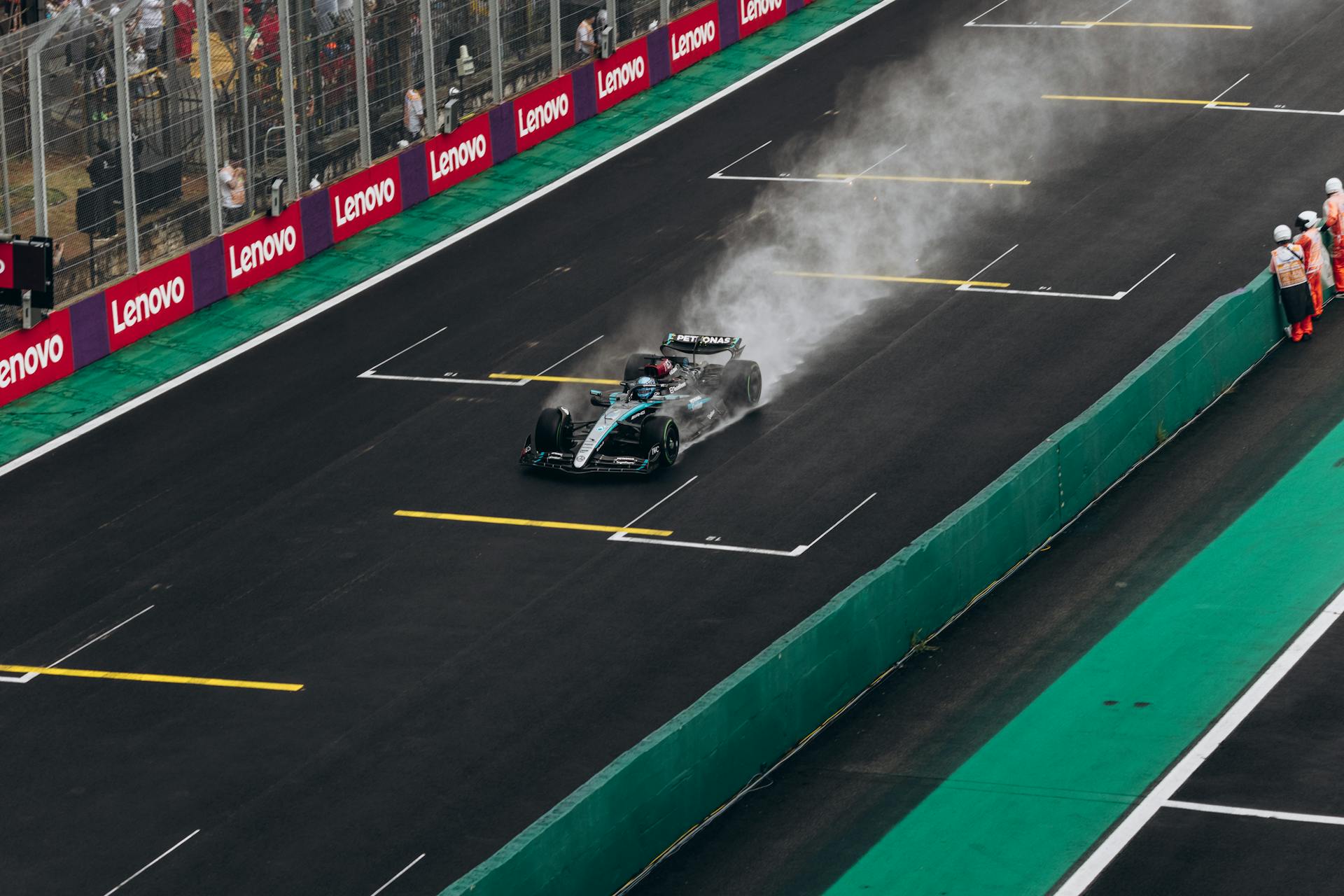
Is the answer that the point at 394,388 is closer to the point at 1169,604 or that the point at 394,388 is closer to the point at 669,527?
the point at 669,527

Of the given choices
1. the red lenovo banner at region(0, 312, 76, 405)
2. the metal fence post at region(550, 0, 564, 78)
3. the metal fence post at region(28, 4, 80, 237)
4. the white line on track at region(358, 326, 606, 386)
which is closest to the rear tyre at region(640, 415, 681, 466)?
the white line on track at region(358, 326, 606, 386)

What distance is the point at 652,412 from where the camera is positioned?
91.1 feet

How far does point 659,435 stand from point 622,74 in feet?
53.1

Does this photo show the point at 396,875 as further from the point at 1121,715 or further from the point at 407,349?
the point at 407,349

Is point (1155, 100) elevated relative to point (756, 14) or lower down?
lower down

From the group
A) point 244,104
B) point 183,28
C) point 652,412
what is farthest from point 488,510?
point 244,104

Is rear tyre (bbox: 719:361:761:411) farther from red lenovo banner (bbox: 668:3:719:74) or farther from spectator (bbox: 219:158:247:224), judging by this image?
red lenovo banner (bbox: 668:3:719:74)

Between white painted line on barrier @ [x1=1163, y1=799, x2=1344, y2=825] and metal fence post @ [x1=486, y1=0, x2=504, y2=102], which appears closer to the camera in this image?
white painted line on barrier @ [x1=1163, y1=799, x2=1344, y2=825]

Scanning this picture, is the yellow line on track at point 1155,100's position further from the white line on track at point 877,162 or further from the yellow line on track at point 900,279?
the yellow line on track at point 900,279

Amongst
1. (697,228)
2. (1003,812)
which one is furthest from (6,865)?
(697,228)

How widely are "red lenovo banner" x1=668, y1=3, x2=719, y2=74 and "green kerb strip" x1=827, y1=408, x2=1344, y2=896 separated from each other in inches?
776

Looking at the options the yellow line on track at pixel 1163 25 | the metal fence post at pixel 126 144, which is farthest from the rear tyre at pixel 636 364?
the yellow line on track at pixel 1163 25

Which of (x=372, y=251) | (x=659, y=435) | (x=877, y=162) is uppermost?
(x=877, y=162)

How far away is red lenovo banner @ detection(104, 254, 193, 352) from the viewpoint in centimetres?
3256
